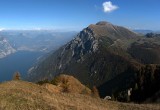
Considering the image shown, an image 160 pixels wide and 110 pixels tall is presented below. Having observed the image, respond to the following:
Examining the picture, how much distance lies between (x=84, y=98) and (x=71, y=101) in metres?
4.79

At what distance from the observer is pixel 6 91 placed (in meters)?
38.2

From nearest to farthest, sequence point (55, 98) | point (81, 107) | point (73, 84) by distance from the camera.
Result: point (81, 107) → point (55, 98) → point (73, 84)

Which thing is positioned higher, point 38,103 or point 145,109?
point 38,103

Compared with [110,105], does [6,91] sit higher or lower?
higher

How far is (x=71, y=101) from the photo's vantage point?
130 feet

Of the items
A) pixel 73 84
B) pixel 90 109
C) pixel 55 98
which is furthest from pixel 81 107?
pixel 73 84

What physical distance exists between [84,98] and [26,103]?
1273cm

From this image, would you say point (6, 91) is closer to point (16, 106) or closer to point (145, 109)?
point (16, 106)

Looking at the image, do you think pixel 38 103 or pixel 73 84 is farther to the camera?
pixel 73 84

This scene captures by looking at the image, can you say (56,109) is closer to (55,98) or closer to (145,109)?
(55,98)

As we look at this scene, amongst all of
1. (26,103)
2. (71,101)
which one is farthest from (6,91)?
(71,101)

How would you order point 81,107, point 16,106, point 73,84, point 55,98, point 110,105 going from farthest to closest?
1. point 73,84
2. point 110,105
3. point 55,98
4. point 81,107
5. point 16,106

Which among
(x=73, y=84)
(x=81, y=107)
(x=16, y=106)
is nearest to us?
A: (x=16, y=106)

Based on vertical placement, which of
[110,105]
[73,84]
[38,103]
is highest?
[38,103]
